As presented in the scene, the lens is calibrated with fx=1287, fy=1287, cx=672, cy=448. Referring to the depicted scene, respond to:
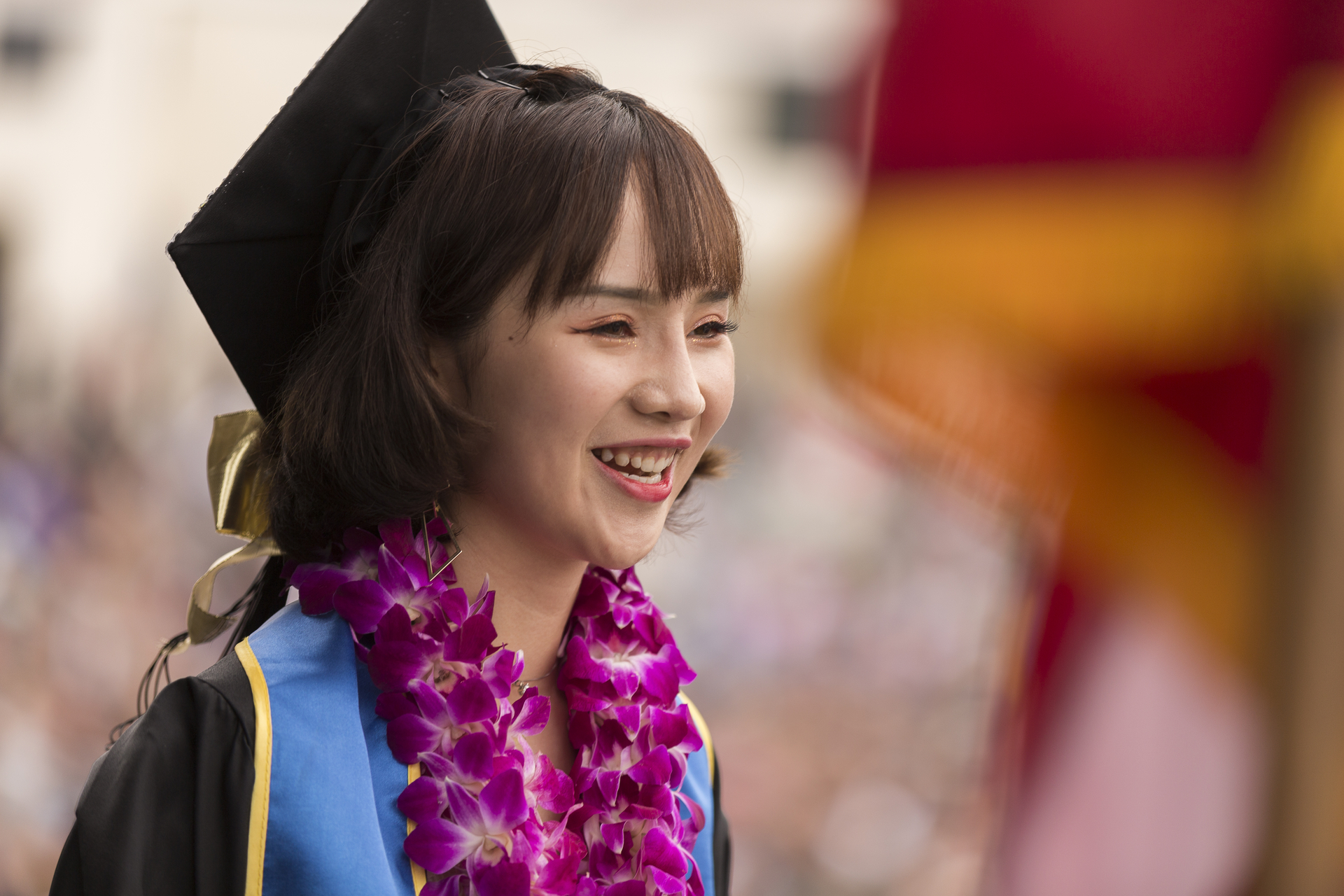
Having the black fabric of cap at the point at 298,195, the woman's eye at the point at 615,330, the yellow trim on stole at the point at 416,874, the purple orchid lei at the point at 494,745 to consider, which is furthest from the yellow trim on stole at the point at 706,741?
the black fabric of cap at the point at 298,195

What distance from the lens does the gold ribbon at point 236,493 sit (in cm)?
179

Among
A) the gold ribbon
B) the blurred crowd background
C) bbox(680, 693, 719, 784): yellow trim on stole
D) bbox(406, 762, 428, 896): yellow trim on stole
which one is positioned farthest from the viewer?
bbox(680, 693, 719, 784): yellow trim on stole

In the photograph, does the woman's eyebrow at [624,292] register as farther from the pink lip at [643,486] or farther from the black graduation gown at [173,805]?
the black graduation gown at [173,805]

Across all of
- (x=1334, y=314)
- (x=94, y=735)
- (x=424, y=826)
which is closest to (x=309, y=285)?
(x=424, y=826)

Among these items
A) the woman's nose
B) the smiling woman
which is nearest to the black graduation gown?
the smiling woman

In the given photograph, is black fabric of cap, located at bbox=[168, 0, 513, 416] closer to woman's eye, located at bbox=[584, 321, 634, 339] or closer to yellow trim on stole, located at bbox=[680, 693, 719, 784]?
woman's eye, located at bbox=[584, 321, 634, 339]

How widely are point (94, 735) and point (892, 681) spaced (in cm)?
421

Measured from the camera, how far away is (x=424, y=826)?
4.98 feet

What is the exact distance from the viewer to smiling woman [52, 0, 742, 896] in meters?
1.46

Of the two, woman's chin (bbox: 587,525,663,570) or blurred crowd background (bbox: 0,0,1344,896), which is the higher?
blurred crowd background (bbox: 0,0,1344,896)

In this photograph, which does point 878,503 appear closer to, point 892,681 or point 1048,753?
point 892,681

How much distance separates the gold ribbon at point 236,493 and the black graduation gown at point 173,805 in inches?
12.6

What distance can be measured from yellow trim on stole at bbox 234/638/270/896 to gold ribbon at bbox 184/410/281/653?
0.31m

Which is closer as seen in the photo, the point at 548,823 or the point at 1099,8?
the point at 1099,8
